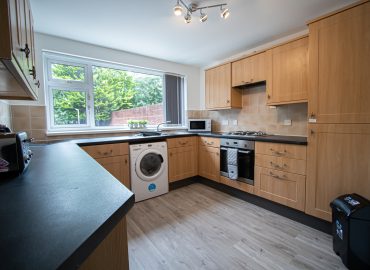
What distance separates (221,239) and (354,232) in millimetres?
1057

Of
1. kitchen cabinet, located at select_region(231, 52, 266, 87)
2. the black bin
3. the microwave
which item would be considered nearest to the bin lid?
the black bin

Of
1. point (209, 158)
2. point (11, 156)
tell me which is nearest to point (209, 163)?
point (209, 158)

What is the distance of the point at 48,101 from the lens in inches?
99.2

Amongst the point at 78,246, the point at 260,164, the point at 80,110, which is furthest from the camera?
the point at 80,110

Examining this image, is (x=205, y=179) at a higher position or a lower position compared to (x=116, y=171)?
lower

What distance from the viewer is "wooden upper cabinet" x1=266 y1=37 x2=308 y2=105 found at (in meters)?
2.16

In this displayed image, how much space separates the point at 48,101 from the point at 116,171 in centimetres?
137

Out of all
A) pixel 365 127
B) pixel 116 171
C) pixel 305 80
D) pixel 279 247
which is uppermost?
pixel 305 80

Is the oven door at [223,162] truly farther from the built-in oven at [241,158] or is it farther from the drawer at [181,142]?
the drawer at [181,142]

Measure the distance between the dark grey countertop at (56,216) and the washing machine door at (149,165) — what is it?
176 centimetres

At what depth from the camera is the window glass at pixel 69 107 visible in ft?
8.62

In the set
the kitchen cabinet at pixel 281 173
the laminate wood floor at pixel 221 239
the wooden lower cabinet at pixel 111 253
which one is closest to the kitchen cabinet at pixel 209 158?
the laminate wood floor at pixel 221 239

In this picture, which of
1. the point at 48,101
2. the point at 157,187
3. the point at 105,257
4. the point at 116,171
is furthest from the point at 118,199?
the point at 48,101

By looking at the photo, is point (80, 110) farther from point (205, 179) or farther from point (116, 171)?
point (205, 179)
